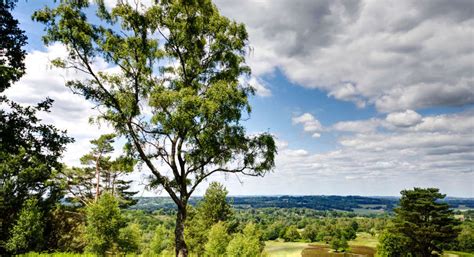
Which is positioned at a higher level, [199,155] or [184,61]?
[184,61]

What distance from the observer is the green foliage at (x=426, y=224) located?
5069 centimetres

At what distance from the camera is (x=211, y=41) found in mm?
14125

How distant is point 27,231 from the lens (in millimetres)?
30344

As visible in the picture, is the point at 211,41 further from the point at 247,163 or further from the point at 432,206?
the point at 432,206

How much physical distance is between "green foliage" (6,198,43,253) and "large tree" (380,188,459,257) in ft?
169

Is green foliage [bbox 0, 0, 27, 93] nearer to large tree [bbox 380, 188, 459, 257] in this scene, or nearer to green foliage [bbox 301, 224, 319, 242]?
large tree [bbox 380, 188, 459, 257]

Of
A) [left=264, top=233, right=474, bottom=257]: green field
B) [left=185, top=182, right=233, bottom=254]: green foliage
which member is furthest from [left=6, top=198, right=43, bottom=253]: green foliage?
[left=264, top=233, right=474, bottom=257]: green field

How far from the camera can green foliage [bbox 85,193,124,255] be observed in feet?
99.8

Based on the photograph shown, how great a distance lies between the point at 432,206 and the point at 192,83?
52.4 m

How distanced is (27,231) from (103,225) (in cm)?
680

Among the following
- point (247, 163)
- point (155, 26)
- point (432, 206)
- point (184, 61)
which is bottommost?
point (432, 206)

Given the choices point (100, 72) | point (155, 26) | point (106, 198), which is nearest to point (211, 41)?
point (155, 26)

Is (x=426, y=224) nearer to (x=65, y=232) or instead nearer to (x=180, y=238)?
(x=180, y=238)

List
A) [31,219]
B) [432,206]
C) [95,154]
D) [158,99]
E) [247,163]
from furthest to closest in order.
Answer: [432,206] → [95,154] → [31,219] → [247,163] → [158,99]
